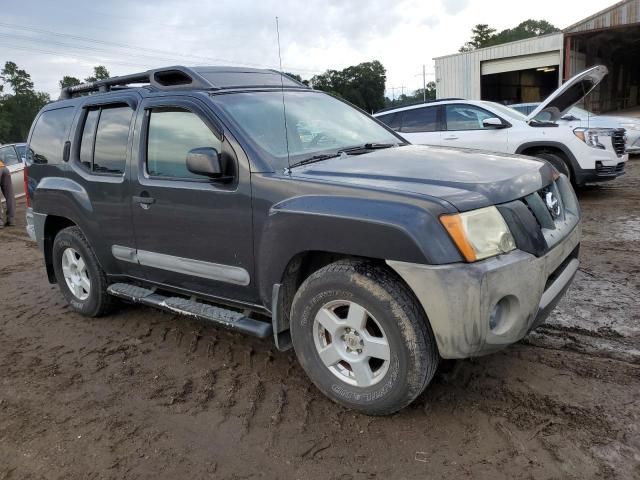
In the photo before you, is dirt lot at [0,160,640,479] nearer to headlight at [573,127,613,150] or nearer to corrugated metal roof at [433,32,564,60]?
headlight at [573,127,613,150]

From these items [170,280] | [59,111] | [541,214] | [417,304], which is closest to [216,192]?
[170,280]

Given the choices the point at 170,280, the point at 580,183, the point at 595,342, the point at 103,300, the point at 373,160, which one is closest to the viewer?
the point at 373,160

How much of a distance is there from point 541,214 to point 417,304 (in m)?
0.92

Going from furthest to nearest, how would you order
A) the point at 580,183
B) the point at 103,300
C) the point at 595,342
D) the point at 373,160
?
1. the point at 580,183
2. the point at 103,300
3. the point at 595,342
4. the point at 373,160

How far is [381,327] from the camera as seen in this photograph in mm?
2730

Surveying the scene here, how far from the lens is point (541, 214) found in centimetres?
295

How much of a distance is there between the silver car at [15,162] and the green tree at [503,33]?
61.2 metres

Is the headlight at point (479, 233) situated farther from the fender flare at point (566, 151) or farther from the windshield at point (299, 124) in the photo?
the fender flare at point (566, 151)

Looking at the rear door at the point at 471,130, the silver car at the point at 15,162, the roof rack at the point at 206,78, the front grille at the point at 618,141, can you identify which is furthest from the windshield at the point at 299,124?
the silver car at the point at 15,162

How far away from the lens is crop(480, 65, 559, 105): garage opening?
98.4ft

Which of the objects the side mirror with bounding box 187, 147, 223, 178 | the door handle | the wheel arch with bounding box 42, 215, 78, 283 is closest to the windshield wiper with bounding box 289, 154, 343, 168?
the side mirror with bounding box 187, 147, 223, 178

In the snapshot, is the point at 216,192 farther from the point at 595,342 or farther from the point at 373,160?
the point at 595,342

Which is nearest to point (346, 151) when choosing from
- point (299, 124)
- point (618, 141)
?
point (299, 124)

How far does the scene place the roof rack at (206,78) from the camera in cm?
376
